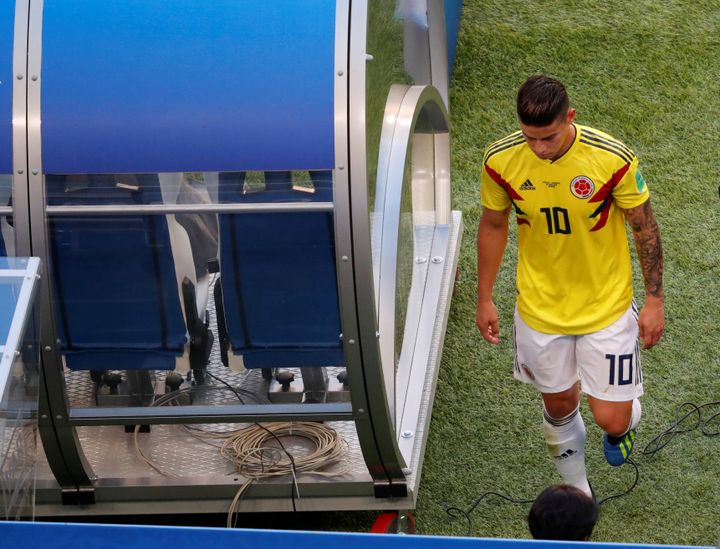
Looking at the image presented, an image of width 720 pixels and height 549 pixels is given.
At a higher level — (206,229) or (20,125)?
(20,125)

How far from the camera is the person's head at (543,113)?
4.01 meters

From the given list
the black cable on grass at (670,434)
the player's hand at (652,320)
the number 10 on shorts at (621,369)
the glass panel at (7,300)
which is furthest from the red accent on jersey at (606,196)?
the glass panel at (7,300)

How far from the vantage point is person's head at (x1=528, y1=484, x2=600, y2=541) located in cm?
304

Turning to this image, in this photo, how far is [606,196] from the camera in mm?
4234

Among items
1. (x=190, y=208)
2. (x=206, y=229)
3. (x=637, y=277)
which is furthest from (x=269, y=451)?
(x=637, y=277)

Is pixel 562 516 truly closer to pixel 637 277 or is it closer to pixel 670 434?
pixel 670 434

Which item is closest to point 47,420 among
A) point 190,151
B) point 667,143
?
point 190,151

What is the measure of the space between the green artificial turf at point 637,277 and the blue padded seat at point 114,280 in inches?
56.0

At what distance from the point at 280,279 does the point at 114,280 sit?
0.53 meters

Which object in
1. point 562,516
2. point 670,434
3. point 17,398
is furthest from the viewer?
point 670,434

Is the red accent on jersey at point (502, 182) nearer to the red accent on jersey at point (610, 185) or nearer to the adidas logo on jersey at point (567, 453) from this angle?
the red accent on jersey at point (610, 185)

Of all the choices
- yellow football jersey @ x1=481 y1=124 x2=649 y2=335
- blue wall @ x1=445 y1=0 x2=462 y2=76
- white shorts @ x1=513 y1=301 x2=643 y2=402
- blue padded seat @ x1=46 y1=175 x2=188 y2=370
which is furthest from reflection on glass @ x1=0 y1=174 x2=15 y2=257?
blue wall @ x1=445 y1=0 x2=462 y2=76

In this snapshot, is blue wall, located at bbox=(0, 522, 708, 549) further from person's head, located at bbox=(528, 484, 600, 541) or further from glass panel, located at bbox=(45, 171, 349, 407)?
glass panel, located at bbox=(45, 171, 349, 407)

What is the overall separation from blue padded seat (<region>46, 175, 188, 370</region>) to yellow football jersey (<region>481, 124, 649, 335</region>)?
118cm
